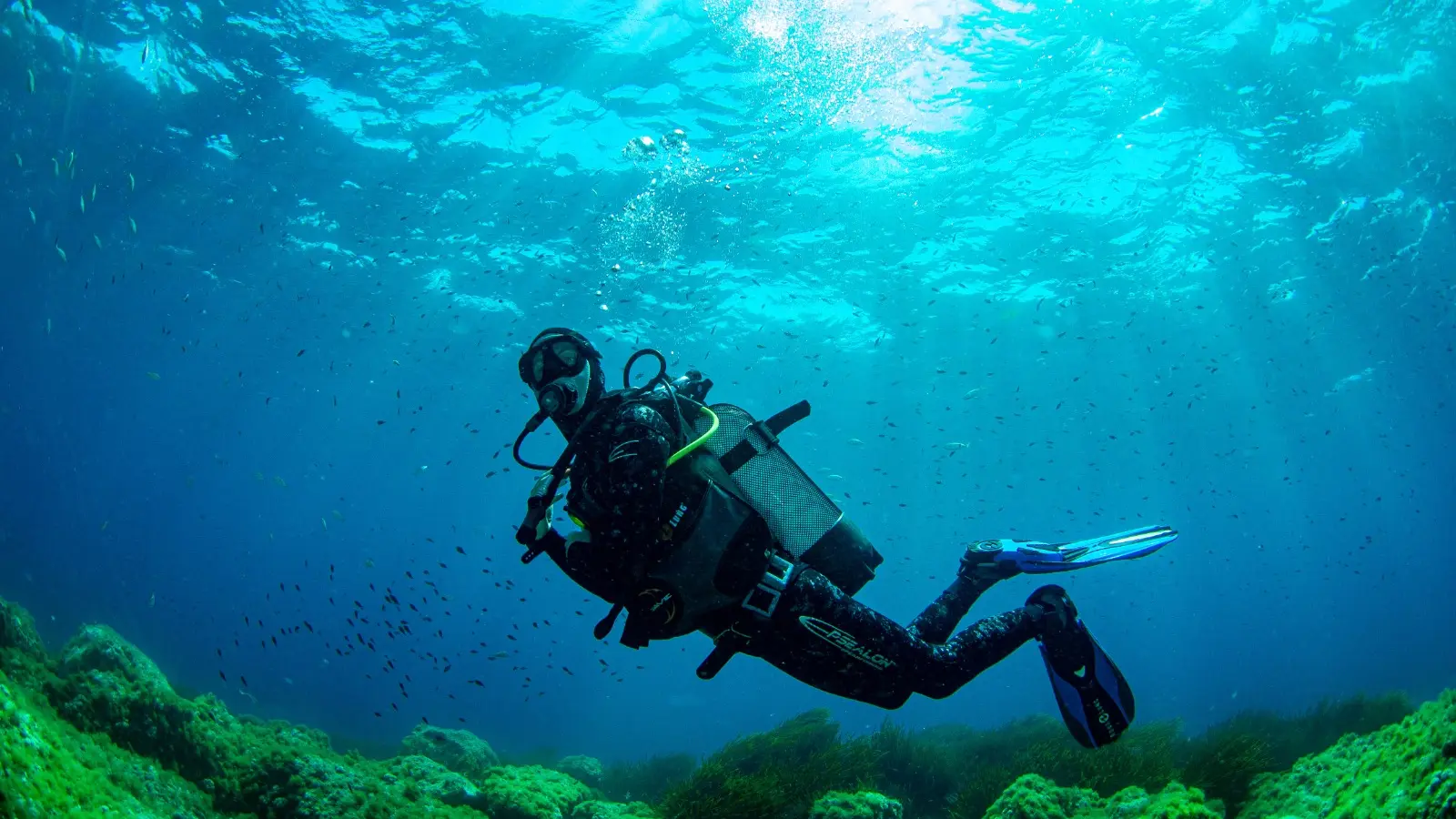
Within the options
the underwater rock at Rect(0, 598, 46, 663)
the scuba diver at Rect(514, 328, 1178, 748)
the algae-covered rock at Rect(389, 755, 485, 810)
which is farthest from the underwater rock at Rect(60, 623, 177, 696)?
the scuba diver at Rect(514, 328, 1178, 748)

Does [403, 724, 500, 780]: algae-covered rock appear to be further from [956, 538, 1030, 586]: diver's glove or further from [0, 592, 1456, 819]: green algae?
[956, 538, 1030, 586]: diver's glove

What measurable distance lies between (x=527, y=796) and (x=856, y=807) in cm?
404

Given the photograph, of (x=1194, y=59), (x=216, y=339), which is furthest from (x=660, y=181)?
(x=216, y=339)

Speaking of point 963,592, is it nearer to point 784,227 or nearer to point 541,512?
point 541,512

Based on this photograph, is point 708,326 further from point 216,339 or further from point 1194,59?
point 216,339

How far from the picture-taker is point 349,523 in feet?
300

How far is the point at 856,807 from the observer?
5.61 meters

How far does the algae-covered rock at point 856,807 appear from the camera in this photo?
5547 mm

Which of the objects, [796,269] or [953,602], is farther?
[796,269]

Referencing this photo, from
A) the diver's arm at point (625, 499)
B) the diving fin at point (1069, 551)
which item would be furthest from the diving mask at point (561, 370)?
the diving fin at point (1069, 551)

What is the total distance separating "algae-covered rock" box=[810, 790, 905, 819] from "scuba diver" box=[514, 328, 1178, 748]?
182cm

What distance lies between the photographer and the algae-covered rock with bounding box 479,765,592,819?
735 centimetres

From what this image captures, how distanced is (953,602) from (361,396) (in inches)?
1596

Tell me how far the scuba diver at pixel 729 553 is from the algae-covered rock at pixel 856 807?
1.82m
